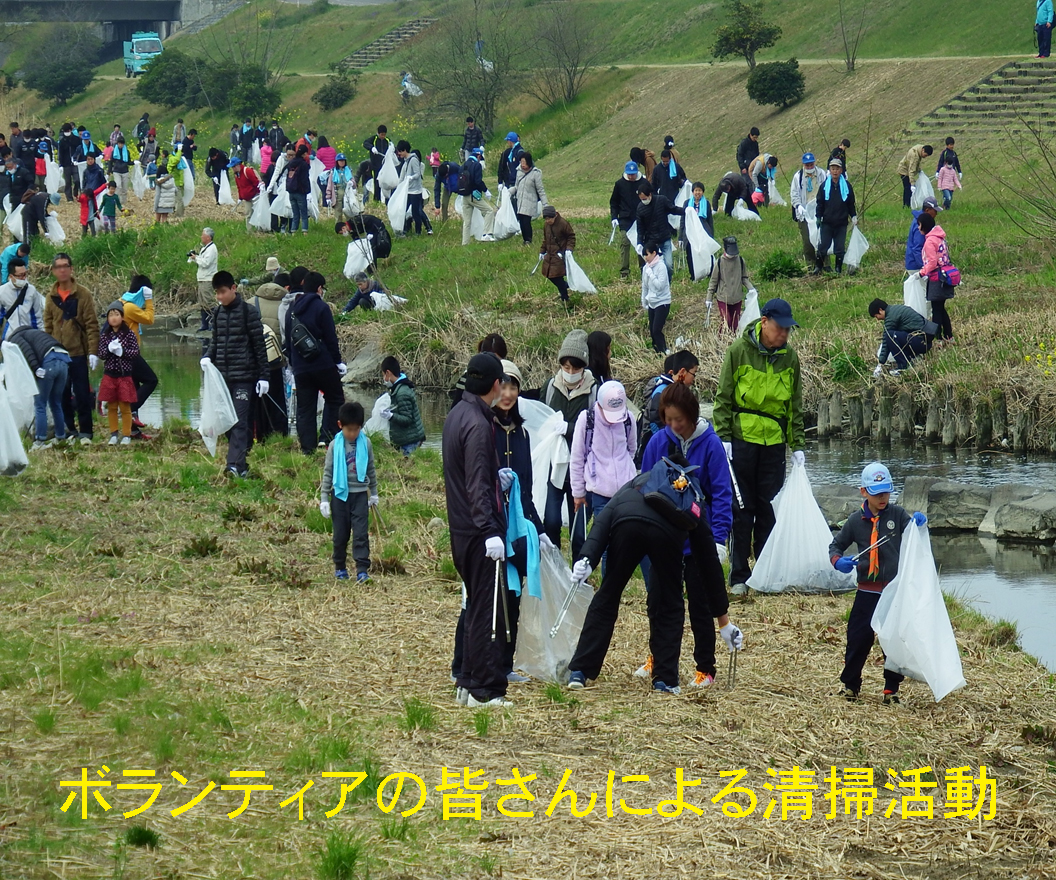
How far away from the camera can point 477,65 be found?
157ft

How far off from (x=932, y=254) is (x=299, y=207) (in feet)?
46.1

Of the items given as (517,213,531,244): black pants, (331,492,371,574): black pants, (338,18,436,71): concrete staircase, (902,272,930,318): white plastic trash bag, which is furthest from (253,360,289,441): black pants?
(338,18,436,71): concrete staircase

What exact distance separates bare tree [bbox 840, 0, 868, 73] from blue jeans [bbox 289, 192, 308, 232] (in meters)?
19.6

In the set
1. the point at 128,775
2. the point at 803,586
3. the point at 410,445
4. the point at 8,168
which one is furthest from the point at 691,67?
the point at 128,775

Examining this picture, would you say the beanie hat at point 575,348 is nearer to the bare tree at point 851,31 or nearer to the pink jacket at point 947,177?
the pink jacket at point 947,177

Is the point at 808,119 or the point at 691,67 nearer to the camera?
the point at 808,119

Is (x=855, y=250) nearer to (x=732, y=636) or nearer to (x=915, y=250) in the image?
(x=915, y=250)

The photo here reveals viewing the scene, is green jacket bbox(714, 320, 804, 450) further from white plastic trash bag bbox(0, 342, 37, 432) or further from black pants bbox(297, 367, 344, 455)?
white plastic trash bag bbox(0, 342, 37, 432)

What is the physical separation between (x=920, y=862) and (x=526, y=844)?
1.48 meters

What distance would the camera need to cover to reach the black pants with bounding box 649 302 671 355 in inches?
686

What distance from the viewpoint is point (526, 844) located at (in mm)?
5047

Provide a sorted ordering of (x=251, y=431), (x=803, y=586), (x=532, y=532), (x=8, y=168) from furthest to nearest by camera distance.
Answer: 1. (x=8, y=168)
2. (x=251, y=431)
3. (x=803, y=586)
4. (x=532, y=532)

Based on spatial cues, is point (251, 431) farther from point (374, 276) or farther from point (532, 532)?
point (374, 276)

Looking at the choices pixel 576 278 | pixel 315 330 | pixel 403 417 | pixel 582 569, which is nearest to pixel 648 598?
pixel 582 569
